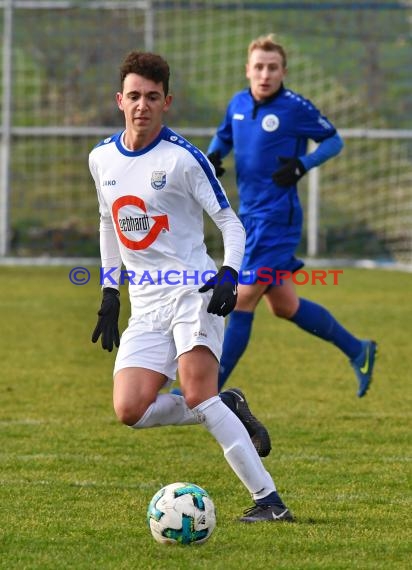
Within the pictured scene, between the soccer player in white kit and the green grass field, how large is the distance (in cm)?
41

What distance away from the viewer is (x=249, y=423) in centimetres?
561

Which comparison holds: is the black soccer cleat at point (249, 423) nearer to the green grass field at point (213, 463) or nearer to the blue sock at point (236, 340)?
the green grass field at point (213, 463)

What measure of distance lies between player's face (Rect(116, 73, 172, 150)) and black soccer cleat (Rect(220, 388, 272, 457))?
3.83ft

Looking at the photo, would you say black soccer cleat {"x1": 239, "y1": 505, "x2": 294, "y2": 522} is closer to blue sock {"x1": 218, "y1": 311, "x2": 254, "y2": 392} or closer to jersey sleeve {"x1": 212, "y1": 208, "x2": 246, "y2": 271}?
jersey sleeve {"x1": 212, "y1": 208, "x2": 246, "y2": 271}

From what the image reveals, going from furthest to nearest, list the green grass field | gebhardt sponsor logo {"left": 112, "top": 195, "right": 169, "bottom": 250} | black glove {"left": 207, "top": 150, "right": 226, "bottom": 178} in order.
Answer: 1. black glove {"left": 207, "top": 150, "right": 226, "bottom": 178}
2. gebhardt sponsor logo {"left": 112, "top": 195, "right": 169, "bottom": 250}
3. the green grass field

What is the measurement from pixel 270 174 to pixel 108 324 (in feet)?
9.07

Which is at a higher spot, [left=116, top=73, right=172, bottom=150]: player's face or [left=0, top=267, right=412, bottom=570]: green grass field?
[left=116, top=73, right=172, bottom=150]: player's face

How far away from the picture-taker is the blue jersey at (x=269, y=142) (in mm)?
8055

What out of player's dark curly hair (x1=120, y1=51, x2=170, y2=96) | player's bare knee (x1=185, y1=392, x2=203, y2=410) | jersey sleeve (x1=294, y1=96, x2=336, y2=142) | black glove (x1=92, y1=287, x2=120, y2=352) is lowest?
player's bare knee (x1=185, y1=392, x2=203, y2=410)

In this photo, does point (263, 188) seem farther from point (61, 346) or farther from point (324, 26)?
point (324, 26)

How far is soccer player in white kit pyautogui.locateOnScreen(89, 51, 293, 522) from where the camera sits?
5.16 m

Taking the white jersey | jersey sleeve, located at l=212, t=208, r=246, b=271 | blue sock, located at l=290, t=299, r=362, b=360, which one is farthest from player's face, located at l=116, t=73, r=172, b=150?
blue sock, located at l=290, t=299, r=362, b=360

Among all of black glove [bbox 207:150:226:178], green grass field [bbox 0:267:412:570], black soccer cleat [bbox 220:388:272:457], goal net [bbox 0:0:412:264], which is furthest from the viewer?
goal net [bbox 0:0:412:264]

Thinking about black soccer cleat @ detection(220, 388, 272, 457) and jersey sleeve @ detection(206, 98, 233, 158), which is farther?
jersey sleeve @ detection(206, 98, 233, 158)
